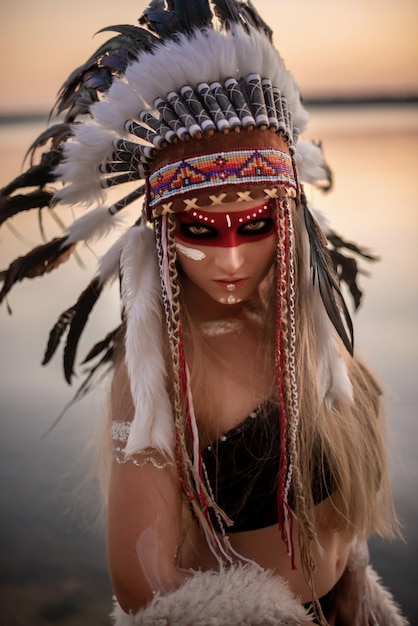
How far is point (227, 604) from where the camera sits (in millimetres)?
1138

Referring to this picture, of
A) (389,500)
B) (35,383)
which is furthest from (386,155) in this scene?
(35,383)

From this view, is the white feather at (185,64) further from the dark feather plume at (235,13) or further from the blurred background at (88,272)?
the blurred background at (88,272)

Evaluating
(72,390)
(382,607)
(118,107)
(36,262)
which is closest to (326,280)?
(118,107)

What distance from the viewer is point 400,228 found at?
222cm

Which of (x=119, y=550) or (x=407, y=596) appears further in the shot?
(x=407, y=596)

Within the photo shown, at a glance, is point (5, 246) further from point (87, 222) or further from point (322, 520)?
point (322, 520)

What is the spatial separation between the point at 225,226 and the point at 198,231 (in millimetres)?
55

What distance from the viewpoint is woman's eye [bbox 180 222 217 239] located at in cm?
124

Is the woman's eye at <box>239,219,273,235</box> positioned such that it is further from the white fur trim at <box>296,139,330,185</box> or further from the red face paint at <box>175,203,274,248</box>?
the white fur trim at <box>296,139,330,185</box>

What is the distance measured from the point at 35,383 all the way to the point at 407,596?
134 centimetres

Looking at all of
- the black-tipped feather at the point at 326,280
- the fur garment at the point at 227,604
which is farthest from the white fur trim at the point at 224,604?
the black-tipped feather at the point at 326,280

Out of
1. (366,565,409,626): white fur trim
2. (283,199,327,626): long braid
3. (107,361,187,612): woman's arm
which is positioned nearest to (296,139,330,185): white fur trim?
(283,199,327,626): long braid

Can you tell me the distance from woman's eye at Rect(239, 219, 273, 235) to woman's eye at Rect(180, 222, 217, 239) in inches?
2.2

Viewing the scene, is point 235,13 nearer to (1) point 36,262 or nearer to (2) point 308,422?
(1) point 36,262
